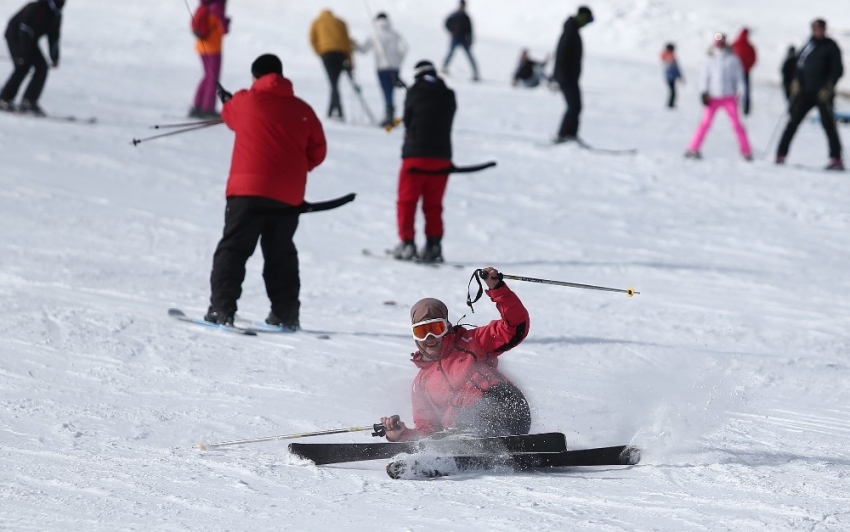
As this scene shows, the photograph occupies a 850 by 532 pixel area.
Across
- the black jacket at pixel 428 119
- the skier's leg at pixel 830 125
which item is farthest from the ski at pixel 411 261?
the skier's leg at pixel 830 125

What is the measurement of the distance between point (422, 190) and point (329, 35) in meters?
7.17

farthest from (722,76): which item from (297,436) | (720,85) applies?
(297,436)

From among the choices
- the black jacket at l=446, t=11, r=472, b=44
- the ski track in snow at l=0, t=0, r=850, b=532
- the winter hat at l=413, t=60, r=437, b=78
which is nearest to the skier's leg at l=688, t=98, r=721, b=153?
the ski track in snow at l=0, t=0, r=850, b=532

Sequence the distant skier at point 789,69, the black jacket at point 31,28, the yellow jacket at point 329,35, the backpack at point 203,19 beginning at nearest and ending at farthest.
A: the black jacket at point 31,28
the backpack at point 203,19
the yellow jacket at point 329,35
the distant skier at point 789,69

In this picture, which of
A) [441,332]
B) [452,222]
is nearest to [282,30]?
[452,222]

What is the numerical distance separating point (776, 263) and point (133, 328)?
234 inches

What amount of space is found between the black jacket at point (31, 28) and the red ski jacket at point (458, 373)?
8986 mm

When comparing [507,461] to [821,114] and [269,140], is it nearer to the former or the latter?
[269,140]

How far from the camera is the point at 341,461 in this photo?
4.58 m

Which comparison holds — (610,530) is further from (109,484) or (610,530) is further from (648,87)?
(648,87)

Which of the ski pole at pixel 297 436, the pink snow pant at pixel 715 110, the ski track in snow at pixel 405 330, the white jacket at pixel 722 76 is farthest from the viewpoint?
the pink snow pant at pixel 715 110

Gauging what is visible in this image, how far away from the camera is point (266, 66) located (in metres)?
6.82

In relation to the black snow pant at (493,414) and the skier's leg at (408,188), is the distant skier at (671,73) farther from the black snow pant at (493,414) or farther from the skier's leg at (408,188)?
the black snow pant at (493,414)

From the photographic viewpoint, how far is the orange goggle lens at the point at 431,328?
4.87 meters
